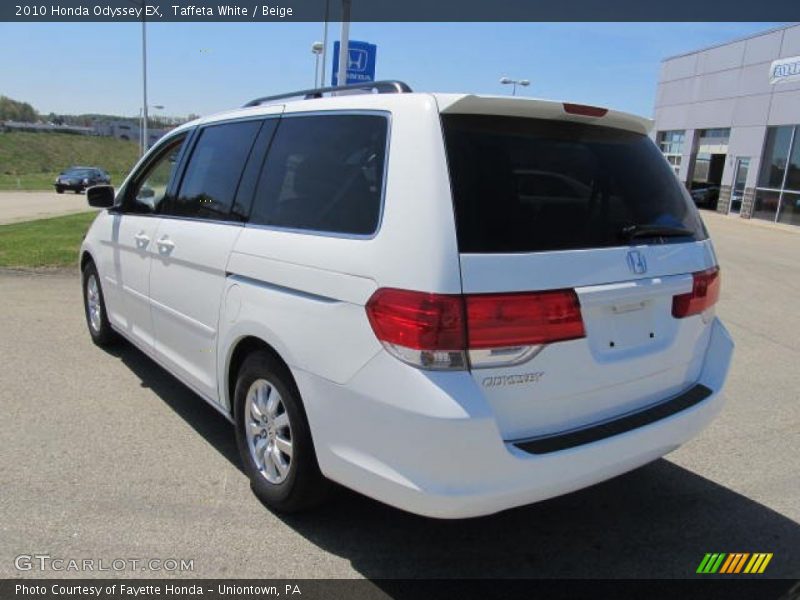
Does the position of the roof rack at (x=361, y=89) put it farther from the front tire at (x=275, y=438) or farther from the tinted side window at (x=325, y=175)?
the front tire at (x=275, y=438)

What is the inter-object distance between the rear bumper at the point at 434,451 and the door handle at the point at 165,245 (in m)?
1.71

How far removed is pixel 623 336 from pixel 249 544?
1864 millimetres

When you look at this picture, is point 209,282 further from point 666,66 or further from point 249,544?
point 666,66

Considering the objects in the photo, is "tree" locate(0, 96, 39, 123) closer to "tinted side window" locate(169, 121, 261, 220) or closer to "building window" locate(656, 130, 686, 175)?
"building window" locate(656, 130, 686, 175)

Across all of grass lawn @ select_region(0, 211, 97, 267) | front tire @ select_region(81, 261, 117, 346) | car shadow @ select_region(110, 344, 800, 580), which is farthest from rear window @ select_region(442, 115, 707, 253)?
grass lawn @ select_region(0, 211, 97, 267)

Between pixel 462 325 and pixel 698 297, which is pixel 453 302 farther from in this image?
pixel 698 297

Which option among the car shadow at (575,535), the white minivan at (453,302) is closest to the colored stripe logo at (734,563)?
the car shadow at (575,535)

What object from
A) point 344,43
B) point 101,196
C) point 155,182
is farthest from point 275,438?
point 344,43

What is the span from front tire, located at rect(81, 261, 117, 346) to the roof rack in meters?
2.43

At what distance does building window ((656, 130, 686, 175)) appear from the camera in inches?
1347

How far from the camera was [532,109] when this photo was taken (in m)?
2.66

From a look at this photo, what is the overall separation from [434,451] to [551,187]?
1158 mm

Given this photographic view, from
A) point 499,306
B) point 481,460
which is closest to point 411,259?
point 499,306

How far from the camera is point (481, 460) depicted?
7.56 ft
